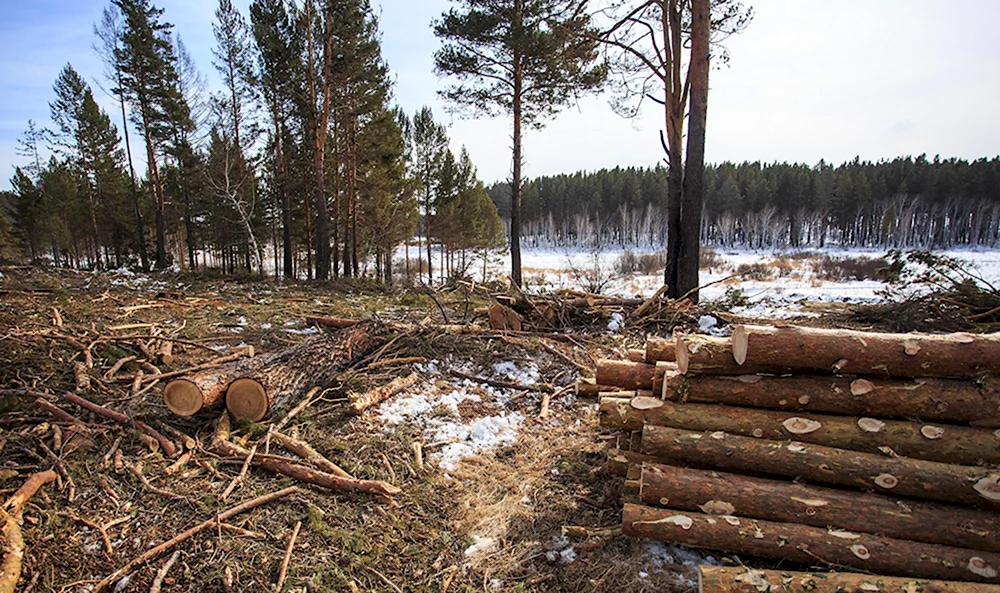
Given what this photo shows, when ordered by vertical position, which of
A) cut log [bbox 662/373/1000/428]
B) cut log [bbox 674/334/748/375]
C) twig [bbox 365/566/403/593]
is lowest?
twig [bbox 365/566/403/593]

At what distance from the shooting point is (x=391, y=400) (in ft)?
16.2

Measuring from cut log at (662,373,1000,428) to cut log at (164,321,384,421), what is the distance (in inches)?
140

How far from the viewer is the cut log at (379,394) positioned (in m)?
4.52

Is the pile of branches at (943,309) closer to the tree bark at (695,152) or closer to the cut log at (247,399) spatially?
the tree bark at (695,152)

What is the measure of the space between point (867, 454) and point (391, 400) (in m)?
4.07

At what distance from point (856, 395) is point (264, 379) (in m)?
4.67

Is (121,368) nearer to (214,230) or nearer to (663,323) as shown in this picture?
(663,323)

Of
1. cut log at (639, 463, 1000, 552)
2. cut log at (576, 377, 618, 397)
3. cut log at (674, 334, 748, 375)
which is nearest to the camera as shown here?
cut log at (639, 463, 1000, 552)

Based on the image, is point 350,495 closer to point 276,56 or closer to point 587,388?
point 587,388

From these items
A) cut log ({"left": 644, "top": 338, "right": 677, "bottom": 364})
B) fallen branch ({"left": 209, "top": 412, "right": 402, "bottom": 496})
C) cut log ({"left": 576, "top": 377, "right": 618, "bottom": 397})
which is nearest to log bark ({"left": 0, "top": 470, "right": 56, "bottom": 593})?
fallen branch ({"left": 209, "top": 412, "right": 402, "bottom": 496})

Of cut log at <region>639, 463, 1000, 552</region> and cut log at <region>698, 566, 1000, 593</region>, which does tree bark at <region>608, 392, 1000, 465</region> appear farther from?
cut log at <region>698, 566, 1000, 593</region>

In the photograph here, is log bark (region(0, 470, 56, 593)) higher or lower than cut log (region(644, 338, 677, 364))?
lower

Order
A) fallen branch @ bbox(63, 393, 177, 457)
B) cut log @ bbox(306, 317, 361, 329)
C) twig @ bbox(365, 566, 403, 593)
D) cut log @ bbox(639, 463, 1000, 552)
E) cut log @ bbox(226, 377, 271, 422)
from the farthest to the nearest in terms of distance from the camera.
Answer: cut log @ bbox(306, 317, 361, 329) → cut log @ bbox(226, 377, 271, 422) → fallen branch @ bbox(63, 393, 177, 457) → twig @ bbox(365, 566, 403, 593) → cut log @ bbox(639, 463, 1000, 552)

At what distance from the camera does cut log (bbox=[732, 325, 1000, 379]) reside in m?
2.64
